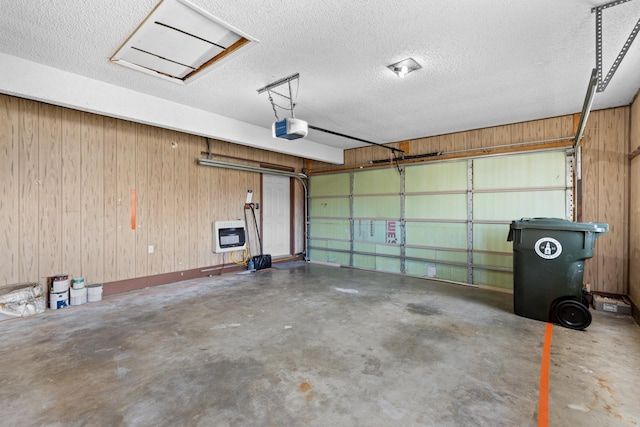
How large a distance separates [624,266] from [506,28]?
3.90 m

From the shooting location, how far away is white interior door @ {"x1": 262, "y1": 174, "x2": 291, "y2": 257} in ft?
23.8

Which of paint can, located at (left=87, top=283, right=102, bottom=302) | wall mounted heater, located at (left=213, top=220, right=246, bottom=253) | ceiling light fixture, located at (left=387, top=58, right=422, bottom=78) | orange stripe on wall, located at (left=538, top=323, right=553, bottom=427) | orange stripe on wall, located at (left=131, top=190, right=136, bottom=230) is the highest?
ceiling light fixture, located at (left=387, top=58, right=422, bottom=78)

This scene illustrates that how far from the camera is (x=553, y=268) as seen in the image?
3.46 metres

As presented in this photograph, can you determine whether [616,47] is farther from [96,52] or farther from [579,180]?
[96,52]

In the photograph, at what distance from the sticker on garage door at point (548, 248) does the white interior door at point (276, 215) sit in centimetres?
539

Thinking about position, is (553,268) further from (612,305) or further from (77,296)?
(77,296)

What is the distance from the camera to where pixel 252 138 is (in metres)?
5.47

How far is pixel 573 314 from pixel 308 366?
3.06m

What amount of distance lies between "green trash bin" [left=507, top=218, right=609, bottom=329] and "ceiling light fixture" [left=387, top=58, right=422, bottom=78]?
7.62 ft

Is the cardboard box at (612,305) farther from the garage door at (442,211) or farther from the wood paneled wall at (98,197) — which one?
the wood paneled wall at (98,197)

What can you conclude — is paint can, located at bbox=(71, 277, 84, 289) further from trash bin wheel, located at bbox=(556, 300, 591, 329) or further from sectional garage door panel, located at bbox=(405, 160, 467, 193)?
trash bin wheel, located at bbox=(556, 300, 591, 329)

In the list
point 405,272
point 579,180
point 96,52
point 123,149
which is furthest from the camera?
point 405,272

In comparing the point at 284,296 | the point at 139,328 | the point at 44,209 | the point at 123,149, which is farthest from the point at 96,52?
the point at 284,296

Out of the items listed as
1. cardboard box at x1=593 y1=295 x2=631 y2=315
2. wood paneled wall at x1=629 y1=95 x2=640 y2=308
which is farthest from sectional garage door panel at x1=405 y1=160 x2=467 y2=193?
cardboard box at x1=593 y1=295 x2=631 y2=315
